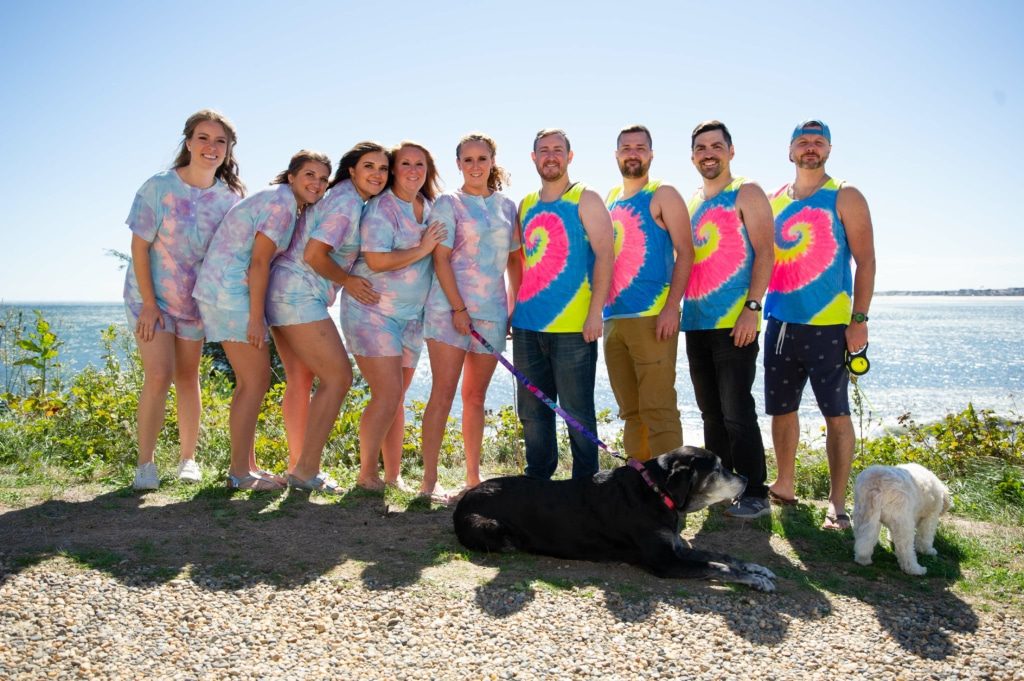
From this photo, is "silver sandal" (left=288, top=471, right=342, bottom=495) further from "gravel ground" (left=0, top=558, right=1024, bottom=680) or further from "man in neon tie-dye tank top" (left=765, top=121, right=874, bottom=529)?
"man in neon tie-dye tank top" (left=765, top=121, right=874, bottom=529)

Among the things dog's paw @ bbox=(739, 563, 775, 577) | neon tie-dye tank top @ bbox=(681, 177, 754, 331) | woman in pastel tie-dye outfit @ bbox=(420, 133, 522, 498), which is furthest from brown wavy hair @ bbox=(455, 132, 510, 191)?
dog's paw @ bbox=(739, 563, 775, 577)

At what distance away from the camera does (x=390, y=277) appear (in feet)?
16.4

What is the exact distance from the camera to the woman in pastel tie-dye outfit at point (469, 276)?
16.2 ft

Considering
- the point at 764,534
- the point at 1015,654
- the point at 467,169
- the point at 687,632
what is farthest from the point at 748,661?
the point at 467,169

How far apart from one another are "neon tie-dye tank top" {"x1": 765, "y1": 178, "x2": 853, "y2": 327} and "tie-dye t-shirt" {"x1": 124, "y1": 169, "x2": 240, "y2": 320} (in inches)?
149

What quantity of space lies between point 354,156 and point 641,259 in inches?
79.2

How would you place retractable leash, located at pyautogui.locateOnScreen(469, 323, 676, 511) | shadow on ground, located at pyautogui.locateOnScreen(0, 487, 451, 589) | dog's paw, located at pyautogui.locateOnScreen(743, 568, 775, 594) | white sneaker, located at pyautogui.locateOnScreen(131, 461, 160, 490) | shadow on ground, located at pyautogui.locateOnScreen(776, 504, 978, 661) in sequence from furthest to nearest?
white sneaker, located at pyautogui.locateOnScreen(131, 461, 160, 490) < retractable leash, located at pyautogui.locateOnScreen(469, 323, 676, 511) < shadow on ground, located at pyautogui.locateOnScreen(0, 487, 451, 589) < dog's paw, located at pyautogui.locateOnScreen(743, 568, 775, 594) < shadow on ground, located at pyautogui.locateOnScreen(776, 504, 978, 661)

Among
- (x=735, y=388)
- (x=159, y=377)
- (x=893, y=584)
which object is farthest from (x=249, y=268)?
(x=893, y=584)

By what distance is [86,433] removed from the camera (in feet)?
22.2

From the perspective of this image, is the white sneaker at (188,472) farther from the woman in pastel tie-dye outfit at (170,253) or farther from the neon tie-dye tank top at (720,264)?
the neon tie-dye tank top at (720,264)

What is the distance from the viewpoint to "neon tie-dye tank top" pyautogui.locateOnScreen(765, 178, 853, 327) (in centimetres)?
485

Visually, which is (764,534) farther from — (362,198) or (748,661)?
(362,198)

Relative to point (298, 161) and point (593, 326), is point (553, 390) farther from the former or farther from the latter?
point (298, 161)

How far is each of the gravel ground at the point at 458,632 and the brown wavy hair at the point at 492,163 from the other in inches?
106
